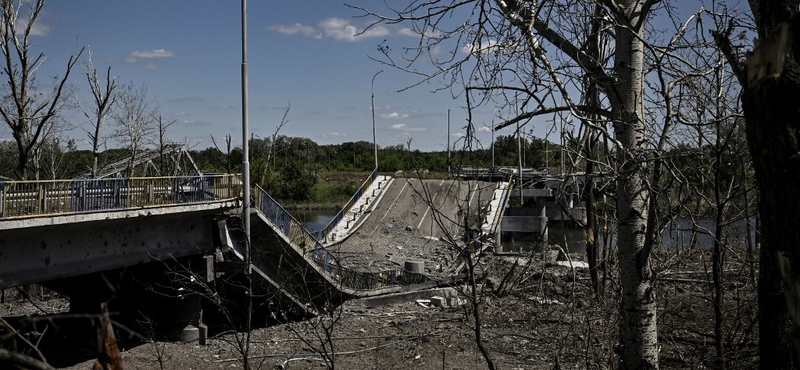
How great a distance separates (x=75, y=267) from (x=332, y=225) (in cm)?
2045

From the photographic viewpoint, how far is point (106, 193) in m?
14.4

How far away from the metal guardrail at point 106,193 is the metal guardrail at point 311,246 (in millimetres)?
918

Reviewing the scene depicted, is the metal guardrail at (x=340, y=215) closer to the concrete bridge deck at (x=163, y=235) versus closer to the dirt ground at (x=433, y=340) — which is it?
the concrete bridge deck at (x=163, y=235)

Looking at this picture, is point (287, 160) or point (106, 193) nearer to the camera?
point (106, 193)

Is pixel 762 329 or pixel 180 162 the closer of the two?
pixel 762 329

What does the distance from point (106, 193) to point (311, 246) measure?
22.0ft

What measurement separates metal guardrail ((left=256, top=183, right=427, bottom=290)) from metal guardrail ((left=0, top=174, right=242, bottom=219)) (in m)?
0.92

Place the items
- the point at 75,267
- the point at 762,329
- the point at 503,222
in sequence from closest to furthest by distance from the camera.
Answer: the point at 762,329, the point at 75,267, the point at 503,222

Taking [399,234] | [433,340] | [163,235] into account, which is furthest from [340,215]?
[433,340]

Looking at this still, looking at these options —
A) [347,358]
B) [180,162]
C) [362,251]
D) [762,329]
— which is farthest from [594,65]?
[180,162]

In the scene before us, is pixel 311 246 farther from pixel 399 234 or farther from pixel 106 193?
pixel 399 234

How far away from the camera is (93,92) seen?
29.1m

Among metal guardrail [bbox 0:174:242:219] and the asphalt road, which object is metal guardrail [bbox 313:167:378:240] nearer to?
the asphalt road

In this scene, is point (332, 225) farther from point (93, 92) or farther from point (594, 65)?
point (594, 65)
